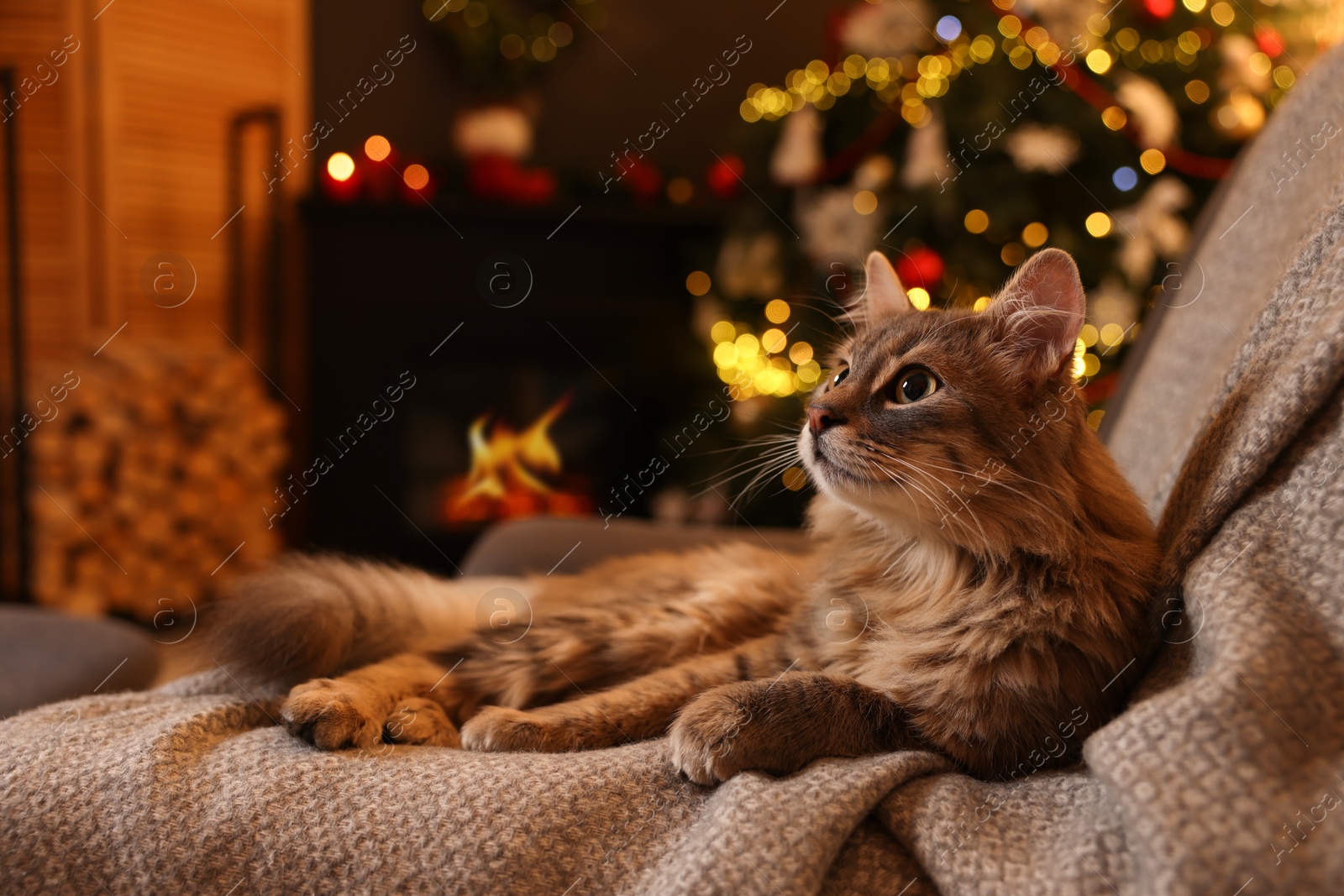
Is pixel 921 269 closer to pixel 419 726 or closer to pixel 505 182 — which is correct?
pixel 505 182

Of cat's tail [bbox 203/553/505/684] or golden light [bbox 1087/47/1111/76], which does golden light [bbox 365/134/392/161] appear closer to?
golden light [bbox 1087/47/1111/76]

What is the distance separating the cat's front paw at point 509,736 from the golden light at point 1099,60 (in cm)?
284

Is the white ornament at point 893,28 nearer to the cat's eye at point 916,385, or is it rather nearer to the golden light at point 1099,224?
the golden light at point 1099,224

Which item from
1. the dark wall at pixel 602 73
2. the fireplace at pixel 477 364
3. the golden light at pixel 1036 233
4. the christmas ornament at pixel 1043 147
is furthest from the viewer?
the dark wall at pixel 602 73

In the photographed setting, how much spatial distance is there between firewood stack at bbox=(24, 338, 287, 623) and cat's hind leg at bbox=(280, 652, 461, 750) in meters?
2.07

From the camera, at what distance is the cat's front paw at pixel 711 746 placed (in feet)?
2.70

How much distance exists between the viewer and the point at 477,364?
381 cm

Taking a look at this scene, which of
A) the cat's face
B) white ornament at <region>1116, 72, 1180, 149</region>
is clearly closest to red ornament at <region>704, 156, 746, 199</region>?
white ornament at <region>1116, 72, 1180, 149</region>

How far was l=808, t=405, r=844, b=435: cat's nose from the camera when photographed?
110 centimetres

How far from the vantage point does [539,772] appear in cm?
82

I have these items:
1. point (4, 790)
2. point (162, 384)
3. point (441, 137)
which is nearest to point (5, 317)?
point (162, 384)

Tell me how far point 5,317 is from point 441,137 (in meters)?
1.85

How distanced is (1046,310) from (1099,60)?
2.37 metres

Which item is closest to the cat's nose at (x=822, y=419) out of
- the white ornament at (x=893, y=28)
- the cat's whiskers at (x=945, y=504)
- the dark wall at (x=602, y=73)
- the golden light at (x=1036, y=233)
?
the cat's whiskers at (x=945, y=504)
